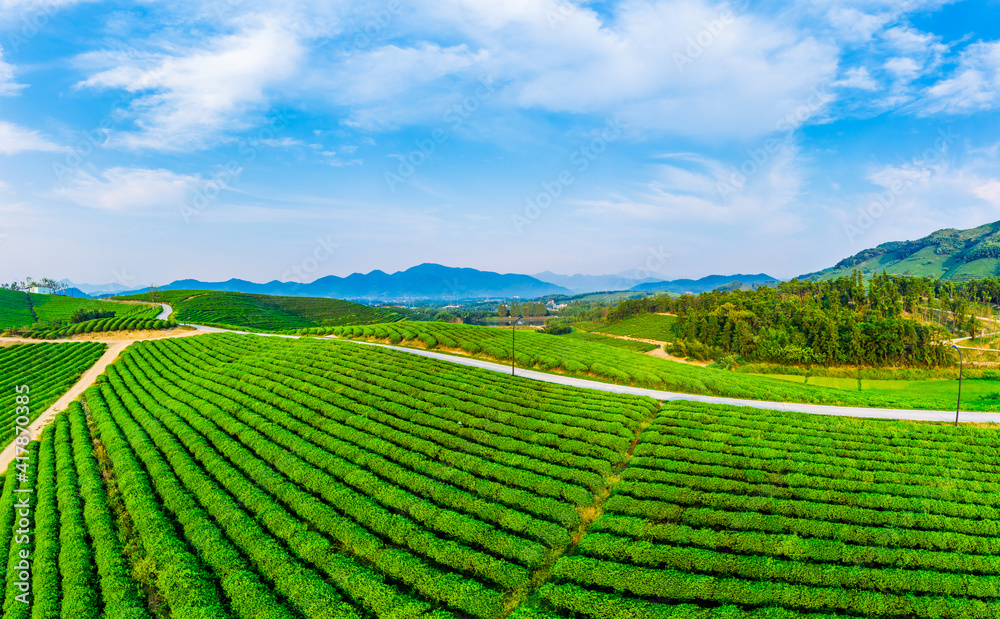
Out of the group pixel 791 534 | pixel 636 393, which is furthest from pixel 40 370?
pixel 791 534

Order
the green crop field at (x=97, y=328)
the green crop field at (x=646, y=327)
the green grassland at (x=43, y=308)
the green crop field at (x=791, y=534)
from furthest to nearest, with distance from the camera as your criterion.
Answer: the green crop field at (x=646, y=327), the green grassland at (x=43, y=308), the green crop field at (x=97, y=328), the green crop field at (x=791, y=534)

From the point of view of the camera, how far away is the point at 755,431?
24047 millimetres

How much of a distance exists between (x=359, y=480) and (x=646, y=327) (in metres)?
106

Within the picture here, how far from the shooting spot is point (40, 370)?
43.8 m

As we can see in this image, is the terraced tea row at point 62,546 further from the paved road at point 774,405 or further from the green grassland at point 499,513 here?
the paved road at point 774,405

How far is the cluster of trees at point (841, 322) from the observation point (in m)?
64.5

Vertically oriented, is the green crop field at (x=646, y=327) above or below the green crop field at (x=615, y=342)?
above

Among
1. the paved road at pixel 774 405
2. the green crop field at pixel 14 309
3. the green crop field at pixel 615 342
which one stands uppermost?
the green crop field at pixel 14 309

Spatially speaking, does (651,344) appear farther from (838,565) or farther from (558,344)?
(838,565)

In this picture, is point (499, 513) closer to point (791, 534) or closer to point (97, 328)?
point (791, 534)

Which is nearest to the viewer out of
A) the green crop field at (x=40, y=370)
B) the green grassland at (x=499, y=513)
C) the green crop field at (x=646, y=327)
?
the green grassland at (x=499, y=513)

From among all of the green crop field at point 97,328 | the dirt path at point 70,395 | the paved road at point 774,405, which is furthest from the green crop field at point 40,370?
the paved road at point 774,405

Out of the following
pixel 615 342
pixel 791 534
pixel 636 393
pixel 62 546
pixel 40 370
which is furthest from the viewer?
pixel 615 342

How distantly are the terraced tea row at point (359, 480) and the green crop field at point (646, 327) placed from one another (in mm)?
77432
